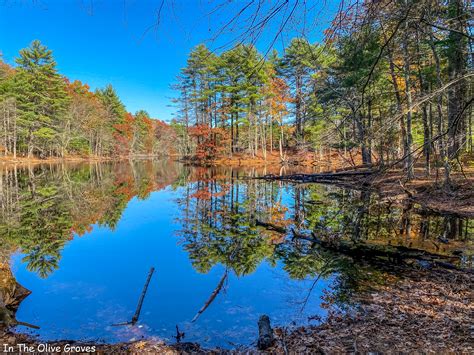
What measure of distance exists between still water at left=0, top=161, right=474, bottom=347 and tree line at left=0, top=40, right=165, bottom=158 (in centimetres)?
3273

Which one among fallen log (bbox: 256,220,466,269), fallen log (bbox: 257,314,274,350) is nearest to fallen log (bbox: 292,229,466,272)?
fallen log (bbox: 256,220,466,269)

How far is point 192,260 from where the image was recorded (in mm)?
6973

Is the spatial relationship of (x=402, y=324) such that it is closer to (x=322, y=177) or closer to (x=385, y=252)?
(x=385, y=252)

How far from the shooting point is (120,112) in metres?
66.4

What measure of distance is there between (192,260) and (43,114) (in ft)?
151

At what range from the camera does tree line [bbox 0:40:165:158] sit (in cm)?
3906

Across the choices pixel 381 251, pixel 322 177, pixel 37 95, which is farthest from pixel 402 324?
pixel 37 95

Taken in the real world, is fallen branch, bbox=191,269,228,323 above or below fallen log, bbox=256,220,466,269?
below

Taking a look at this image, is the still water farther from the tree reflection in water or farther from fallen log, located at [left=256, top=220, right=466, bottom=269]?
fallen log, located at [left=256, top=220, right=466, bottom=269]

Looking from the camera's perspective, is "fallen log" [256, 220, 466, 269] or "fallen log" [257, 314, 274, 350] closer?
"fallen log" [257, 314, 274, 350]

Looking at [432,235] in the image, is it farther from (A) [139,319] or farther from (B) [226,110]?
(B) [226,110]

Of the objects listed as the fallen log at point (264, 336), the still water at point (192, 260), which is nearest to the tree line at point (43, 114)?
the still water at point (192, 260)

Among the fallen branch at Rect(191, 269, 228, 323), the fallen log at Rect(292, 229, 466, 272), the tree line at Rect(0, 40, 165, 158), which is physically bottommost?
the fallen branch at Rect(191, 269, 228, 323)

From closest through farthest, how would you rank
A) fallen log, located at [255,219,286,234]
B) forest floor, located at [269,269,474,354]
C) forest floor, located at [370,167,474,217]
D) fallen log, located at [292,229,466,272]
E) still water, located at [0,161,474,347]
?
forest floor, located at [269,269,474,354] < still water, located at [0,161,474,347] < fallen log, located at [292,229,466,272] < fallen log, located at [255,219,286,234] < forest floor, located at [370,167,474,217]
